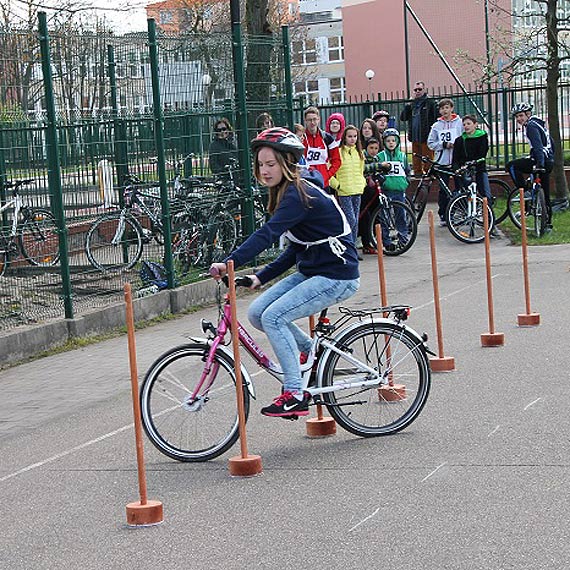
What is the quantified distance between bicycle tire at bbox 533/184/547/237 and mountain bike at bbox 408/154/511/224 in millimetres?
976

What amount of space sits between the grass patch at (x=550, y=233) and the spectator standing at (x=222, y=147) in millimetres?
4875

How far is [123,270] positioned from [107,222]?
23.1 inches

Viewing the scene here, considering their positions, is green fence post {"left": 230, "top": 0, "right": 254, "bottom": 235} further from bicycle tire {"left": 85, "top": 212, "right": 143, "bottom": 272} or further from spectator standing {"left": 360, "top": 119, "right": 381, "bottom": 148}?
spectator standing {"left": 360, "top": 119, "right": 381, "bottom": 148}

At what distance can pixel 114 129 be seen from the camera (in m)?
13.7

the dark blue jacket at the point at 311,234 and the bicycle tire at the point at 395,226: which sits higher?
the dark blue jacket at the point at 311,234

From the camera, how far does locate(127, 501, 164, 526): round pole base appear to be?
6.29 m

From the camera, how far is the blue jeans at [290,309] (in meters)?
7.55

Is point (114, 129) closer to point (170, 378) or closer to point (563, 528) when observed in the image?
point (170, 378)

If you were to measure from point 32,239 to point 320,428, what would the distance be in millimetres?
5357

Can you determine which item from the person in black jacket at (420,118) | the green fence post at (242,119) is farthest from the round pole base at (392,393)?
the person in black jacket at (420,118)

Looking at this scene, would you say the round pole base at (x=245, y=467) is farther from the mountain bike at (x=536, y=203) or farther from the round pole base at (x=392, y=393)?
the mountain bike at (x=536, y=203)

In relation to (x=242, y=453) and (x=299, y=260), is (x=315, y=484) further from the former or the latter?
(x=299, y=260)

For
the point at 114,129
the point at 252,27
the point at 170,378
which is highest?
the point at 252,27

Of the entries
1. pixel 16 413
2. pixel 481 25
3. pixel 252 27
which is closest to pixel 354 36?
pixel 481 25
